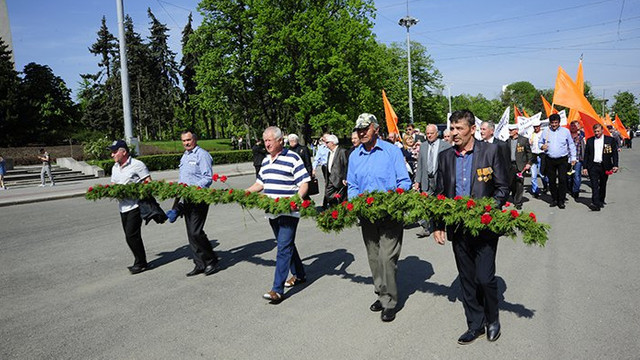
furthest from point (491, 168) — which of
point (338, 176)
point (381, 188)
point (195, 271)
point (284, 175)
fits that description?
point (195, 271)

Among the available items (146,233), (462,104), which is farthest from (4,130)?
(462,104)

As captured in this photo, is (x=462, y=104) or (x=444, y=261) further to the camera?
(x=462, y=104)

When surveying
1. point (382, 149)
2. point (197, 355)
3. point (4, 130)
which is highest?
point (4, 130)

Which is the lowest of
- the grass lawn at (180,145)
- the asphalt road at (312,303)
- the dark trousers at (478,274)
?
the asphalt road at (312,303)

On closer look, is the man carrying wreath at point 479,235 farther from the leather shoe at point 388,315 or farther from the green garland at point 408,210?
the leather shoe at point 388,315

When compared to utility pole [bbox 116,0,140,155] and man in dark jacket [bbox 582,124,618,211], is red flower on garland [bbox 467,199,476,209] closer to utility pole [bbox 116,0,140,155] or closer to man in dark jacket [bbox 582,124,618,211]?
man in dark jacket [bbox 582,124,618,211]

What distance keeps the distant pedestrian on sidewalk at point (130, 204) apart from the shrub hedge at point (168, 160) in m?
20.4

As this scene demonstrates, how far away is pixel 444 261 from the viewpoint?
632 centimetres

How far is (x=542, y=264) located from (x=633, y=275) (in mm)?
1032

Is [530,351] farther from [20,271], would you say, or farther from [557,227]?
[20,271]

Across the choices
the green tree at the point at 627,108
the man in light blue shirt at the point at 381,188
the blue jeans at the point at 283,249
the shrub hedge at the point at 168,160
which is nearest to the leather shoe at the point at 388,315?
the man in light blue shirt at the point at 381,188

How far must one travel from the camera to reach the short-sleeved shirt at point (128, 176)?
6383mm

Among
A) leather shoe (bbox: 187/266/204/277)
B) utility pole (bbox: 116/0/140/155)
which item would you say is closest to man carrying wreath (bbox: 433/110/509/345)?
leather shoe (bbox: 187/266/204/277)

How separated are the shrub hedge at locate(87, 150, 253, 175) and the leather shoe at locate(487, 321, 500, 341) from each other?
24.9 metres
